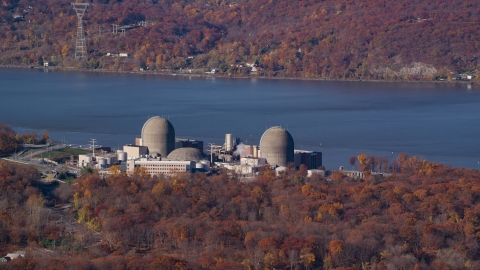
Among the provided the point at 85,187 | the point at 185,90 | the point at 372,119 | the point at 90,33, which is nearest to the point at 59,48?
the point at 90,33

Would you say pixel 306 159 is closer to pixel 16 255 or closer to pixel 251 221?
pixel 251 221

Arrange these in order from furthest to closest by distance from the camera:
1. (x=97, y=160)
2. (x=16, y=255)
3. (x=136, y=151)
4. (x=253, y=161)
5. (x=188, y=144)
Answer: (x=188, y=144) < (x=136, y=151) < (x=97, y=160) < (x=253, y=161) < (x=16, y=255)

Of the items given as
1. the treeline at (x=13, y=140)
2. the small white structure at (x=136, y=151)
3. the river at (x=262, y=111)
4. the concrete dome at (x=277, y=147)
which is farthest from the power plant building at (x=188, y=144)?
the treeline at (x=13, y=140)

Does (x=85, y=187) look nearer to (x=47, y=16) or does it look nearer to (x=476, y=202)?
(x=476, y=202)

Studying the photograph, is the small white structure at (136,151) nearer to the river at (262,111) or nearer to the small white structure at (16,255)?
the river at (262,111)

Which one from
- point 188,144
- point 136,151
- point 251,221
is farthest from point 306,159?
point 251,221

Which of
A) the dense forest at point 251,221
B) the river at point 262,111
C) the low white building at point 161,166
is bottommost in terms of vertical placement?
the dense forest at point 251,221
